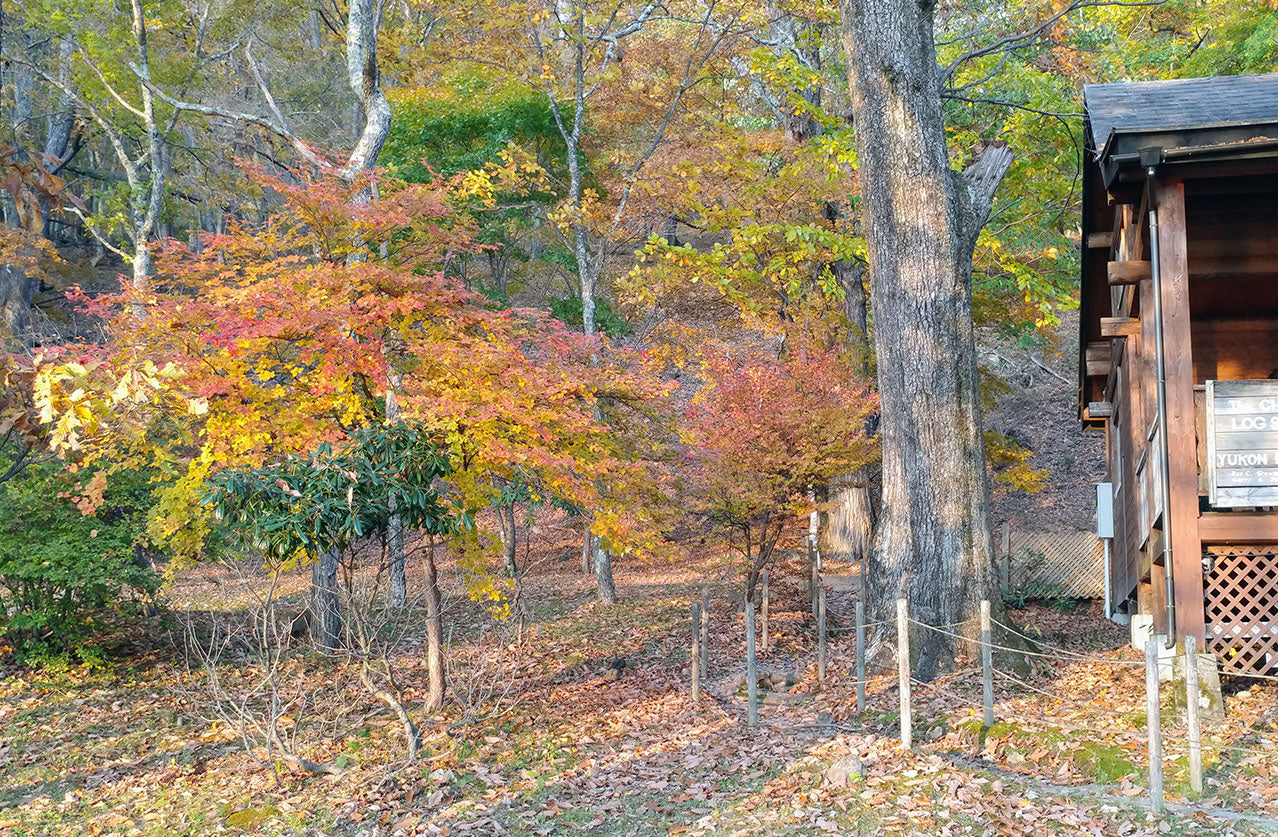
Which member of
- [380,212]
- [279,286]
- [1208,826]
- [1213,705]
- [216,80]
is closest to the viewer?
[1208,826]

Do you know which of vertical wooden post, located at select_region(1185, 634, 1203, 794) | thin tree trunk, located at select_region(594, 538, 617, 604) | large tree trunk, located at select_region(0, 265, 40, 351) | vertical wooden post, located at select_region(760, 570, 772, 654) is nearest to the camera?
vertical wooden post, located at select_region(1185, 634, 1203, 794)

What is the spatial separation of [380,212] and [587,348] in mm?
2775

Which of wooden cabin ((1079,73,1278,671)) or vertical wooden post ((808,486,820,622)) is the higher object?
wooden cabin ((1079,73,1278,671))

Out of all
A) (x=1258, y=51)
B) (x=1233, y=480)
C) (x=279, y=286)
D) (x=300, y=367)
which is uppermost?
(x=1258, y=51)

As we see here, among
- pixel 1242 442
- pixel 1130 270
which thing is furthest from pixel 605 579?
pixel 1242 442

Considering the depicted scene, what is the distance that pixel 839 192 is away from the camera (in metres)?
19.3

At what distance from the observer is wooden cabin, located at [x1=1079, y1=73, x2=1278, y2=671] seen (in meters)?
8.06

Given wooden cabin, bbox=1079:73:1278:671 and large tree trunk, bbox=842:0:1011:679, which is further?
large tree trunk, bbox=842:0:1011:679

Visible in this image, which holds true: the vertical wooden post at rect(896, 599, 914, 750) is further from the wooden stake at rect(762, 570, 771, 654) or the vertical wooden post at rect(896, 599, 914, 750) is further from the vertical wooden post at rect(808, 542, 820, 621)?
the vertical wooden post at rect(808, 542, 820, 621)

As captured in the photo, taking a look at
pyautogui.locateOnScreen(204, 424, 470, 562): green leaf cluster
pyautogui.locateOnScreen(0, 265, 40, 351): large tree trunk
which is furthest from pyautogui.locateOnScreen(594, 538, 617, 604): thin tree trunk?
pyautogui.locateOnScreen(0, 265, 40, 351): large tree trunk

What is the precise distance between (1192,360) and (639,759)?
6.41 meters

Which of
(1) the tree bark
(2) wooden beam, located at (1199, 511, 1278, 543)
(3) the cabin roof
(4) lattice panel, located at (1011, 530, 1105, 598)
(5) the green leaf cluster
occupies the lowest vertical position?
(4) lattice panel, located at (1011, 530, 1105, 598)

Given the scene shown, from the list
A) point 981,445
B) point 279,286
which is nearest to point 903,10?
point 981,445

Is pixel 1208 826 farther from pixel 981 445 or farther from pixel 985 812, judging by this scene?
pixel 981 445
